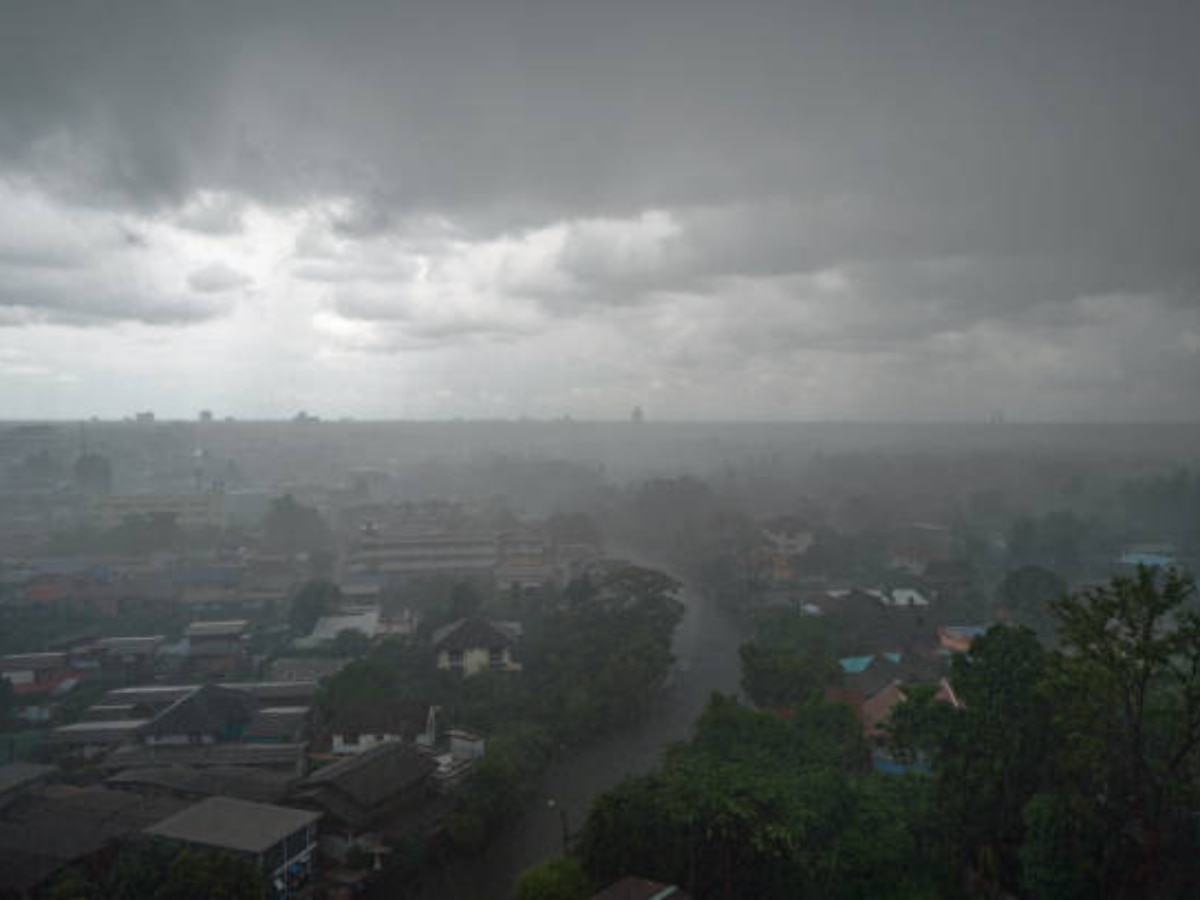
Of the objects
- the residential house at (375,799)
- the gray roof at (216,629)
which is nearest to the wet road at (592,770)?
the residential house at (375,799)

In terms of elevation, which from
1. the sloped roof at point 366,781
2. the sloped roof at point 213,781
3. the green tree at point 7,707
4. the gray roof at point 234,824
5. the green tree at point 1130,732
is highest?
the green tree at point 1130,732

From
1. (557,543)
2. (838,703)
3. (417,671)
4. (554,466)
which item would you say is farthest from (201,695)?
(554,466)

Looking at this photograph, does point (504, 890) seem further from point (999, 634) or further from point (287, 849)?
point (999, 634)

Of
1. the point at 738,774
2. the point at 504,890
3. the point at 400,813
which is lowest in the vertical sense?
the point at 504,890

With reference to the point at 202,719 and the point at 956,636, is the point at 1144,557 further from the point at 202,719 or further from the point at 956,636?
the point at 202,719

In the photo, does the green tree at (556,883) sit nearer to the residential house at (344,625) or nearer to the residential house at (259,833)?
the residential house at (259,833)

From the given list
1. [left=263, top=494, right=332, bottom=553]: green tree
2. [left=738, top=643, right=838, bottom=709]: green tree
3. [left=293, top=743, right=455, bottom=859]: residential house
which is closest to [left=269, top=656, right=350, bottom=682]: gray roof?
[left=293, top=743, right=455, bottom=859]: residential house

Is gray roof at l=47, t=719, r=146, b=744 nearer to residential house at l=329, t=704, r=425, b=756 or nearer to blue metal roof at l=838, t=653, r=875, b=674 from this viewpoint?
residential house at l=329, t=704, r=425, b=756
